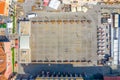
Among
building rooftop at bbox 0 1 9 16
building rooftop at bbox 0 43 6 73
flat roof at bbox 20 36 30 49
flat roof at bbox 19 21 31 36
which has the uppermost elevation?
building rooftop at bbox 0 1 9 16

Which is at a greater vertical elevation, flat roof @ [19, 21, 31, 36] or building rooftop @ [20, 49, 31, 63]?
flat roof @ [19, 21, 31, 36]

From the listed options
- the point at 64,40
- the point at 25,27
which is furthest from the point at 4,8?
the point at 64,40

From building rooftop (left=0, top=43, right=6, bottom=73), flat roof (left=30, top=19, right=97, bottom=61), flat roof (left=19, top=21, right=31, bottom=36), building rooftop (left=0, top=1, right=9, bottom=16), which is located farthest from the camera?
flat roof (left=30, top=19, right=97, bottom=61)

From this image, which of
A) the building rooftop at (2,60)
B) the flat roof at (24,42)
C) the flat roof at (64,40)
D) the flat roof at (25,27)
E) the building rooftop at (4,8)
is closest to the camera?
the building rooftop at (2,60)

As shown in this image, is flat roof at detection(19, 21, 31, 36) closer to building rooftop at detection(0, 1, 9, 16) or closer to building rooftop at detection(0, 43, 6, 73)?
building rooftop at detection(0, 1, 9, 16)

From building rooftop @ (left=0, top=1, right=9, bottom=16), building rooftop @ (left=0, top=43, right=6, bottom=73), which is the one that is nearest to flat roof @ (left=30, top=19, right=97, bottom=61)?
building rooftop @ (left=0, top=1, right=9, bottom=16)

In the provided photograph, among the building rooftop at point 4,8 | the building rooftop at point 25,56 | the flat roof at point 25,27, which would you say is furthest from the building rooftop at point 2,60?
the building rooftop at point 4,8

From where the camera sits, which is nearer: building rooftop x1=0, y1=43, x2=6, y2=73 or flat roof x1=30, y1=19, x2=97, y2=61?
building rooftop x1=0, y1=43, x2=6, y2=73

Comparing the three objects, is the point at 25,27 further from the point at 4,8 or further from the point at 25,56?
the point at 25,56

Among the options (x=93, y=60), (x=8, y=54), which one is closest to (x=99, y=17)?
(x=93, y=60)

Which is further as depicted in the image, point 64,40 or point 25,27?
point 64,40

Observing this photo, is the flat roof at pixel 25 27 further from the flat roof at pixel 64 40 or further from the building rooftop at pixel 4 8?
the building rooftop at pixel 4 8
